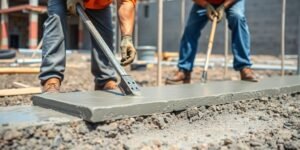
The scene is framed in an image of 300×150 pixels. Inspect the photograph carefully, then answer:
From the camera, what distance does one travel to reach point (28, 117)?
4.59 feet

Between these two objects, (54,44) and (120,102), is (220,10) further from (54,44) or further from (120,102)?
(120,102)

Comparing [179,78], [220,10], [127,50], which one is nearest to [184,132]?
[127,50]

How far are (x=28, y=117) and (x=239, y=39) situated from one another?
7.15 ft

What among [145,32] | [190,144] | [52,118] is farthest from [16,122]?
[145,32]

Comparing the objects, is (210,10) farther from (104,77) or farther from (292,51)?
(292,51)

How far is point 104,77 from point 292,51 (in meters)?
12.7

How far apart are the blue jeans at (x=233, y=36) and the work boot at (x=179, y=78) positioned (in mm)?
46

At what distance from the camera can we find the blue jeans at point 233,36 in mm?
3096

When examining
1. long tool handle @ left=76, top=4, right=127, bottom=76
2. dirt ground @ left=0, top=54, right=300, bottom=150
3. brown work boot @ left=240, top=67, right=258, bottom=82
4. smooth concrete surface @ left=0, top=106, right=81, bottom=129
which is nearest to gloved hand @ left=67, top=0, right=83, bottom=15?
long tool handle @ left=76, top=4, right=127, bottom=76

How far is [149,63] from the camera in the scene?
7969mm

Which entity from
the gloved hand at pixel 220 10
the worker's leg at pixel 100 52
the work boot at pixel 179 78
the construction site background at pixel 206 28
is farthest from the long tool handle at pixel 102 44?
the construction site background at pixel 206 28

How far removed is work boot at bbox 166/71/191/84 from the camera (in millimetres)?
3208

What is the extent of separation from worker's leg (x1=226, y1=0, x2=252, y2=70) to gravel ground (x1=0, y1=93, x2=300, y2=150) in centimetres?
102

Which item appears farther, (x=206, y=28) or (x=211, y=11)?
(x=206, y=28)
